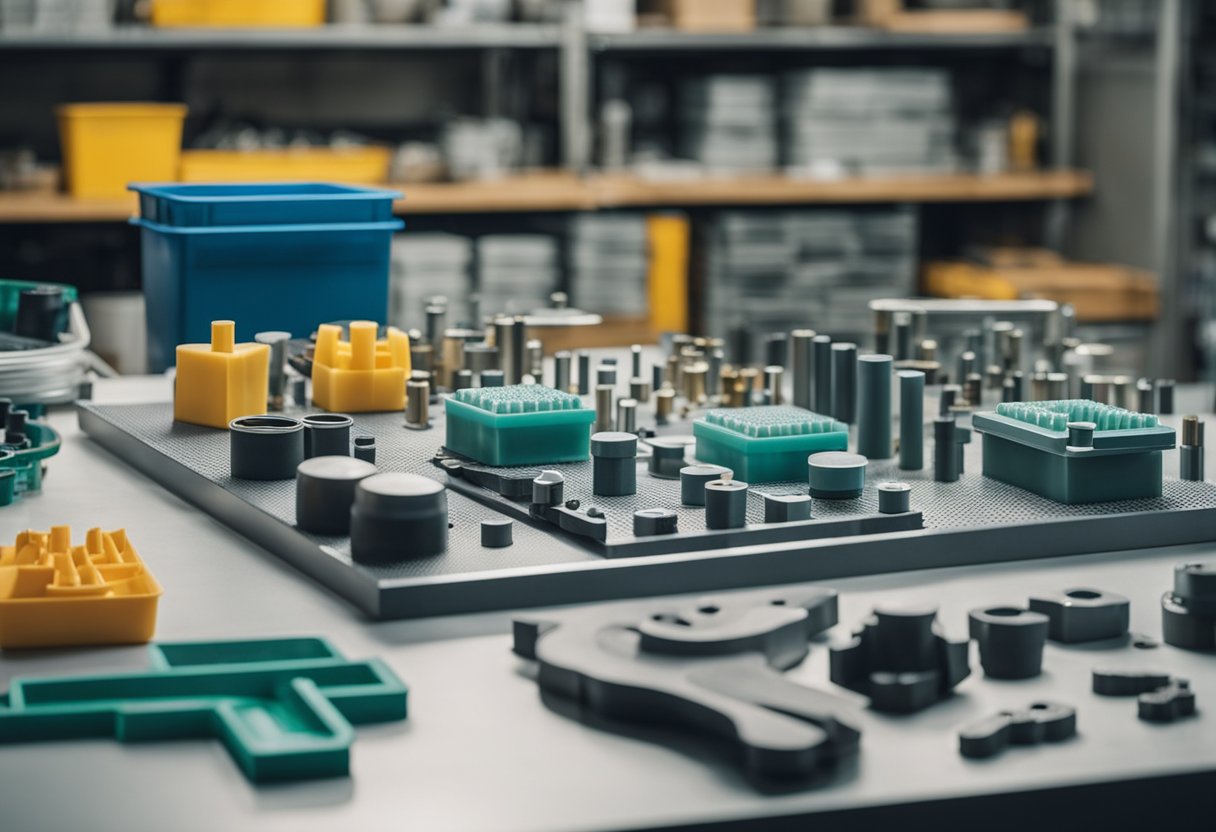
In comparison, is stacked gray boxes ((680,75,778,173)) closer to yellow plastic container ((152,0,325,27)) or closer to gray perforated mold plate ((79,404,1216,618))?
yellow plastic container ((152,0,325,27))

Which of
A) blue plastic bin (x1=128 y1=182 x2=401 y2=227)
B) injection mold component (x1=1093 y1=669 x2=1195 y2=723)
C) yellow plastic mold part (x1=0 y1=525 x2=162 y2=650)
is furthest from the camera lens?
blue plastic bin (x1=128 y1=182 x2=401 y2=227)

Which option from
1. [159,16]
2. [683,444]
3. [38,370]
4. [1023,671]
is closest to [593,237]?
[159,16]

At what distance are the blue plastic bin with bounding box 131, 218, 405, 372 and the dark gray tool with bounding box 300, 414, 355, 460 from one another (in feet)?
2.14

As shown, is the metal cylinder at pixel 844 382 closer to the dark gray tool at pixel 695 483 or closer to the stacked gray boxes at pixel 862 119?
the dark gray tool at pixel 695 483

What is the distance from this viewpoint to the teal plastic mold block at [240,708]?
36.5 inches

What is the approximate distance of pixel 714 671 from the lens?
101 cm

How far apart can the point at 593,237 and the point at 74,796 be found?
3.42 m

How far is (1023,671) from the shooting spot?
3.55 feet

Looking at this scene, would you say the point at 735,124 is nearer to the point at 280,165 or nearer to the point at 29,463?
the point at 280,165

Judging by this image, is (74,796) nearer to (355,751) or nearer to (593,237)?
(355,751)

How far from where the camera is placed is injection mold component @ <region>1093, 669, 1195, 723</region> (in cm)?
100

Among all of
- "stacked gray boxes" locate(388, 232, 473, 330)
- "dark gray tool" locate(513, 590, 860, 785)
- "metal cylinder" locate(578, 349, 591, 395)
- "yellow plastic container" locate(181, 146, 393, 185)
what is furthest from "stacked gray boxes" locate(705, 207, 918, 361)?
"dark gray tool" locate(513, 590, 860, 785)

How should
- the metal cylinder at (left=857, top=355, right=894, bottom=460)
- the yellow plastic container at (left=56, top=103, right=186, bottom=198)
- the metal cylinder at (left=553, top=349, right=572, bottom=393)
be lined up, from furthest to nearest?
the yellow plastic container at (left=56, top=103, right=186, bottom=198)
the metal cylinder at (left=553, top=349, right=572, bottom=393)
the metal cylinder at (left=857, top=355, right=894, bottom=460)

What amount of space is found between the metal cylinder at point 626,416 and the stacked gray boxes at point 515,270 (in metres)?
2.39
